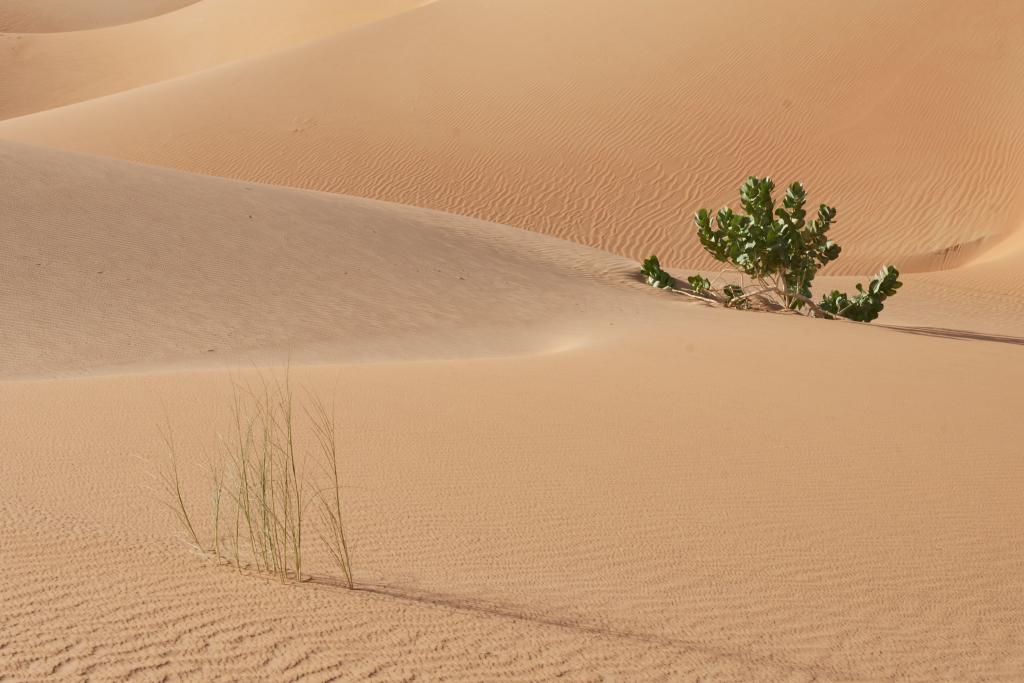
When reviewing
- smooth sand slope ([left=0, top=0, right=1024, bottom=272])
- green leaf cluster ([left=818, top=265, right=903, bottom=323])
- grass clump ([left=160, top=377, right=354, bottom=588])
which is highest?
smooth sand slope ([left=0, top=0, right=1024, bottom=272])

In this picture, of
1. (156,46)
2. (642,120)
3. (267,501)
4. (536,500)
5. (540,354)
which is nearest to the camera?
(267,501)

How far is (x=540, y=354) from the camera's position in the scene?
39.3 ft

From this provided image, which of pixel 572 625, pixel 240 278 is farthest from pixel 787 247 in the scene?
pixel 572 625

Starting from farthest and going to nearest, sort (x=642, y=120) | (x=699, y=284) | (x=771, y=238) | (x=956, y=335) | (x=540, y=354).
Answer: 1. (x=642, y=120)
2. (x=699, y=284)
3. (x=956, y=335)
4. (x=771, y=238)
5. (x=540, y=354)

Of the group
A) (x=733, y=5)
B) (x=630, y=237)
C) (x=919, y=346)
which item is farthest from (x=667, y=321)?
(x=733, y=5)

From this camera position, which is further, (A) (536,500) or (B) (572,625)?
(A) (536,500)

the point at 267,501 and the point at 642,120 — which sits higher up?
the point at 642,120

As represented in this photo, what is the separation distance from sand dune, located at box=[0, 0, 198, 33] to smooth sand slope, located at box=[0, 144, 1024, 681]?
216 ft

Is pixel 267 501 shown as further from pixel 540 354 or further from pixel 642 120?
pixel 642 120

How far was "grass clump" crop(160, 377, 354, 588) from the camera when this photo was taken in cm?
408

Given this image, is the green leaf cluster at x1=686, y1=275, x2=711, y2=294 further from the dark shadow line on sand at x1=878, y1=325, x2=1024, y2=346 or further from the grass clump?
the grass clump

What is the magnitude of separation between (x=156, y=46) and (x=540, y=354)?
2216 inches

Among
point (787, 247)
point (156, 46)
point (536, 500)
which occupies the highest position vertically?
→ point (156, 46)

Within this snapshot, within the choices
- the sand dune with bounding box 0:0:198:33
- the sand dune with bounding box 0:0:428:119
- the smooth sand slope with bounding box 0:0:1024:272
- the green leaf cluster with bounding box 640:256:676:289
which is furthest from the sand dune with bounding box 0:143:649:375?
the sand dune with bounding box 0:0:198:33
